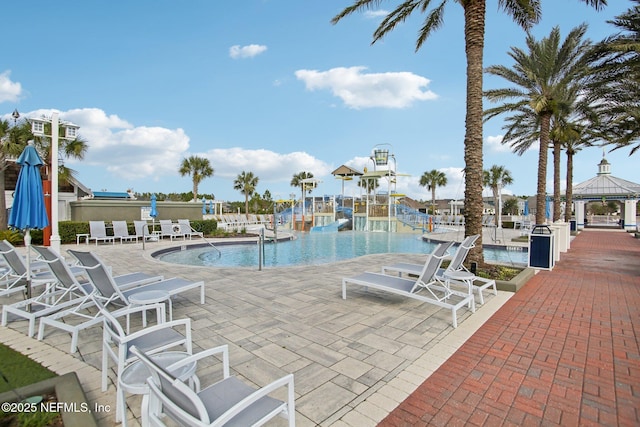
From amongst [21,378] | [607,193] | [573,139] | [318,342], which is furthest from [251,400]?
[607,193]

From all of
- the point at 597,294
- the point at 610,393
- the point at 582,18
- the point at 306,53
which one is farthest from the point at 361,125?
the point at 610,393

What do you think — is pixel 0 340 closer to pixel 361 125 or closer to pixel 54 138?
pixel 54 138

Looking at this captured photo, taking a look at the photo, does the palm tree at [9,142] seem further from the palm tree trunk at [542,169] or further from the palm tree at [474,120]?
the palm tree trunk at [542,169]

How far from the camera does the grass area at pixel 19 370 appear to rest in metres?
2.67

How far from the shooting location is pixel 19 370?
286 cm

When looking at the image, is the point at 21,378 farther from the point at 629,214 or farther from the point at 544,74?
the point at 629,214

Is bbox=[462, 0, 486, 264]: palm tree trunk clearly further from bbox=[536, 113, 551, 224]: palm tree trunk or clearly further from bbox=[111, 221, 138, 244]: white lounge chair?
bbox=[111, 221, 138, 244]: white lounge chair

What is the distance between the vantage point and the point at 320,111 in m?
21.1

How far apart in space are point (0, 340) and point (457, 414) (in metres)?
4.67

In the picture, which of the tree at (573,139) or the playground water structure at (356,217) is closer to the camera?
the tree at (573,139)

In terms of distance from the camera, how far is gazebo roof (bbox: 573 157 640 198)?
27.3 metres

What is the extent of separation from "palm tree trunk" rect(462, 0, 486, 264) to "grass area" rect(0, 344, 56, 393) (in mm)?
6776

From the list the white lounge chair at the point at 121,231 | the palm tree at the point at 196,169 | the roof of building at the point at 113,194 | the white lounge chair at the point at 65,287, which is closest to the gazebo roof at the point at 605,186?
the white lounge chair at the point at 121,231

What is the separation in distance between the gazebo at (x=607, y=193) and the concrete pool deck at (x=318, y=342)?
28.4m
